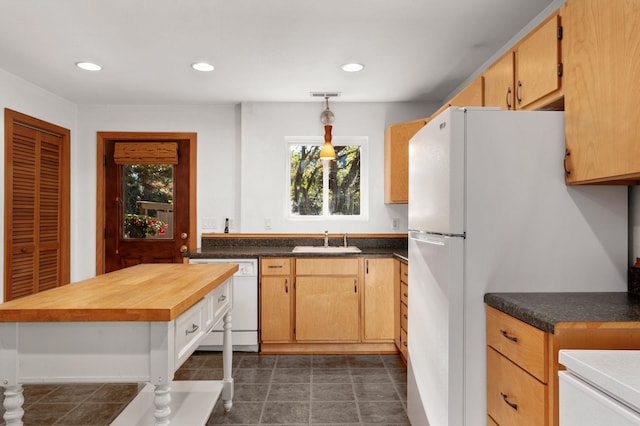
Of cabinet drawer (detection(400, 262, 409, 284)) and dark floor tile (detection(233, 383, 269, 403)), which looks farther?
cabinet drawer (detection(400, 262, 409, 284))

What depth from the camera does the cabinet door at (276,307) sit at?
3494mm

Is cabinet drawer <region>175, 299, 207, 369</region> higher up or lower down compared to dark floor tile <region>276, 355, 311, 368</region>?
higher up

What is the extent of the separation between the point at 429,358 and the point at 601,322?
802 mm

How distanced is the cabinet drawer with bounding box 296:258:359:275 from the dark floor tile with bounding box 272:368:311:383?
0.78 meters

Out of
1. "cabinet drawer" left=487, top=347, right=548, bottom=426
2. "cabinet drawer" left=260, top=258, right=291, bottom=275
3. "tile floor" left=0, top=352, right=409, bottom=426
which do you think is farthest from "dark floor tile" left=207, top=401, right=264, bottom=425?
"cabinet drawer" left=487, top=347, right=548, bottom=426

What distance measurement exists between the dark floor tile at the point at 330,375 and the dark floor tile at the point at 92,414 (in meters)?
1.30

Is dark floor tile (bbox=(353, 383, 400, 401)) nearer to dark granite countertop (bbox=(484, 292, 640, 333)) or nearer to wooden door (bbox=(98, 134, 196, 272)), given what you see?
dark granite countertop (bbox=(484, 292, 640, 333))

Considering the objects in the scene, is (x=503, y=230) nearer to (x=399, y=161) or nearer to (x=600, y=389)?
(x=600, y=389)

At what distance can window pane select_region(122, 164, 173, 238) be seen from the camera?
417 centimetres

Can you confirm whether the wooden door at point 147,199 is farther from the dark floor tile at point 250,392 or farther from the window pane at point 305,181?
the dark floor tile at point 250,392

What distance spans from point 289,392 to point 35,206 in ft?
9.22

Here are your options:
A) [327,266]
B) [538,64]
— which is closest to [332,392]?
[327,266]

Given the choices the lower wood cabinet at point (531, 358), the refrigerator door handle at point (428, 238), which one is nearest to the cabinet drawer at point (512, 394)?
the lower wood cabinet at point (531, 358)

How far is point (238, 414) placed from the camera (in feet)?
8.00
